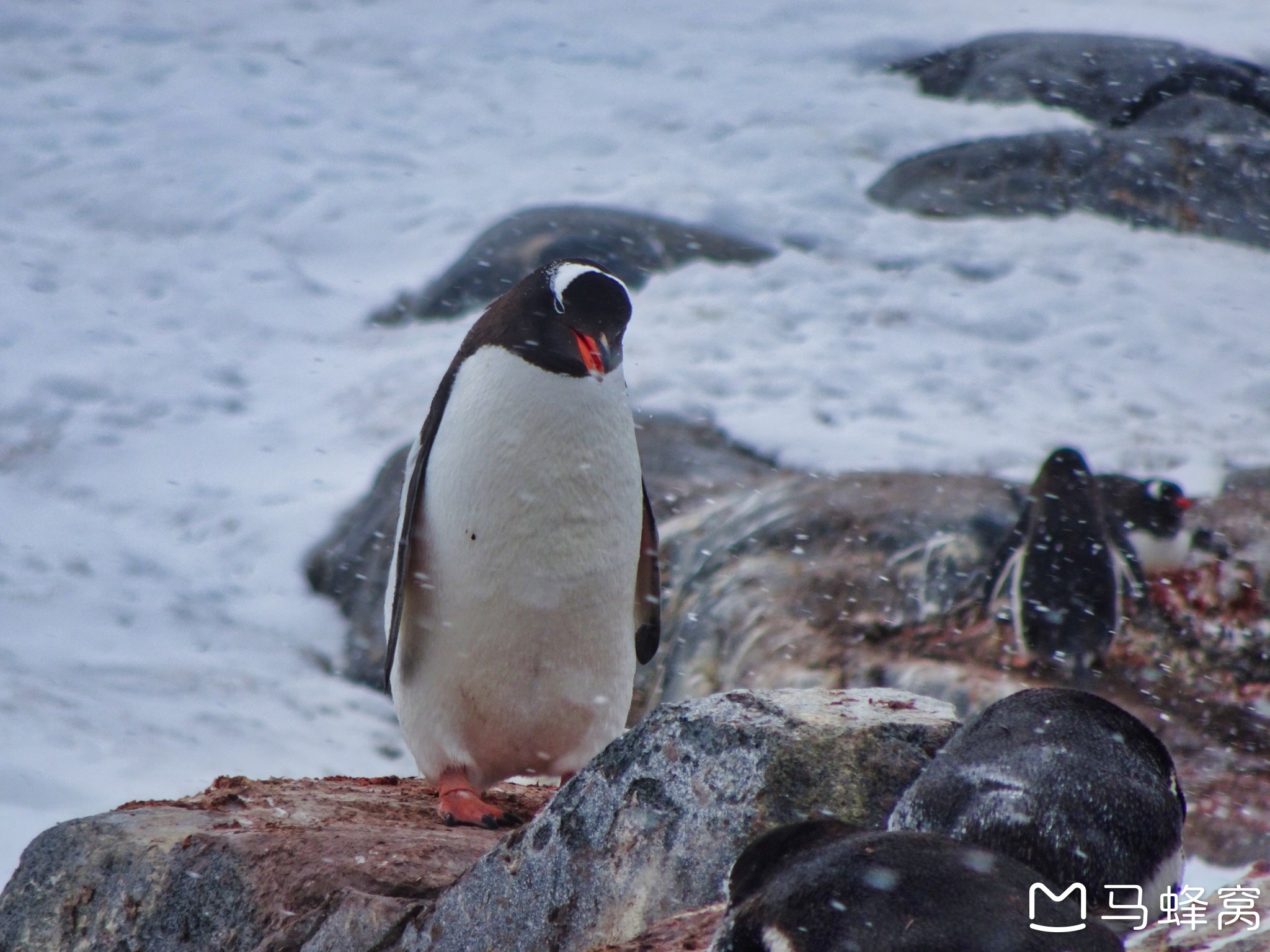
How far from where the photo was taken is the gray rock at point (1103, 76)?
11.7 metres

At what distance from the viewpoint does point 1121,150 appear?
10852 mm

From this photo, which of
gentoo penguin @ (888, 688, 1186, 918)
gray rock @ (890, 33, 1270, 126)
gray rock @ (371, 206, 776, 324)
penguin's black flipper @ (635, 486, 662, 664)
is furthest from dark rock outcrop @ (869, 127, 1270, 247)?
gentoo penguin @ (888, 688, 1186, 918)

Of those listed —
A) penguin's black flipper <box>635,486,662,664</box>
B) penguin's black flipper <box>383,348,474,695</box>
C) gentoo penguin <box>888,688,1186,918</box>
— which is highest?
gentoo penguin <box>888,688,1186,918</box>

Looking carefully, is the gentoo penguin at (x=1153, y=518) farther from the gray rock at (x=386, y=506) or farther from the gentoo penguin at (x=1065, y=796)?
the gentoo penguin at (x=1065, y=796)

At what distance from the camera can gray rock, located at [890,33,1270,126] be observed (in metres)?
11.7

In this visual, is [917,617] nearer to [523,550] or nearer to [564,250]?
[523,550]

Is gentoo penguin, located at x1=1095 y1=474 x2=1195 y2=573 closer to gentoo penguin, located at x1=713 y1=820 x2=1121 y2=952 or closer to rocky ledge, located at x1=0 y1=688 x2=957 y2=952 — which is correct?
rocky ledge, located at x1=0 y1=688 x2=957 y2=952

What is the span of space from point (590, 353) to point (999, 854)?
1.48m

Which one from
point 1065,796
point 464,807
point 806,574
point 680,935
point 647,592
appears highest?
point 1065,796

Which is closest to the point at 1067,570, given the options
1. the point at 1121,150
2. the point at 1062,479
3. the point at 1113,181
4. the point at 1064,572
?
the point at 1064,572

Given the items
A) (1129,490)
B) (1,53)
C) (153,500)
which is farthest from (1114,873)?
(1,53)

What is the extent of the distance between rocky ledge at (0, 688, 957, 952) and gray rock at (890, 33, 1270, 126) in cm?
1103

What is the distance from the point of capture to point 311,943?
201 centimetres

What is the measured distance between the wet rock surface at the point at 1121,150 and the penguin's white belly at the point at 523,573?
9007 millimetres
